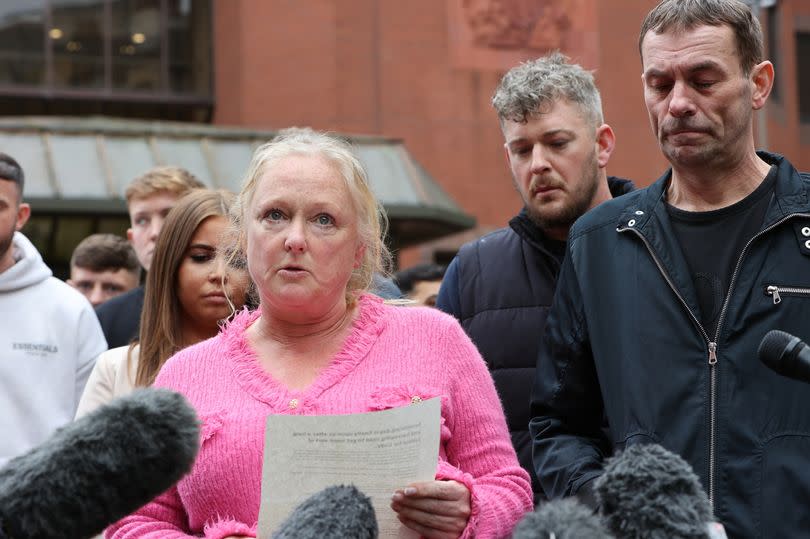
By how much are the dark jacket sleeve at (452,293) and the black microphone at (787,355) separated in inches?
90.6

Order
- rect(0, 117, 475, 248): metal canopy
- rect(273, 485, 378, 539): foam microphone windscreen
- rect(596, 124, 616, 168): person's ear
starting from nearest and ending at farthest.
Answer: rect(273, 485, 378, 539): foam microphone windscreen → rect(596, 124, 616, 168): person's ear → rect(0, 117, 475, 248): metal canopy

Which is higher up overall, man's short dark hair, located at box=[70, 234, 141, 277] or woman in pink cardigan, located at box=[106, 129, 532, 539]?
man's short dark hair, located at box=[70, 234, 141, 277]

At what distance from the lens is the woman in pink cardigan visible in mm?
3066

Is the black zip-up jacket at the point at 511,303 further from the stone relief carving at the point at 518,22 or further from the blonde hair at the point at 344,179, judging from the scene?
the stone relief carving at the point at 518,22

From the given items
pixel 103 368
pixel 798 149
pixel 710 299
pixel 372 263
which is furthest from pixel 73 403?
pixel 798 149

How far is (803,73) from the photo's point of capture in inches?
866

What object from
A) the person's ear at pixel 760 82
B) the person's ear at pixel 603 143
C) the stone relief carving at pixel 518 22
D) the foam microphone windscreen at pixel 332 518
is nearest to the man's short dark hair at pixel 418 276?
the person's ear at pixel 603 143

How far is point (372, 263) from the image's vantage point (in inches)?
142

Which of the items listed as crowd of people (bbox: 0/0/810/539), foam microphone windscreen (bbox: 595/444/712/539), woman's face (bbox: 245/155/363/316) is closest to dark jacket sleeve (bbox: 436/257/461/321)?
crowd of people (bbox: 0/0/810/539)

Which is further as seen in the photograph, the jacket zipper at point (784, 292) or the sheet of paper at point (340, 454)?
the jacket zipper at point (784, 292)

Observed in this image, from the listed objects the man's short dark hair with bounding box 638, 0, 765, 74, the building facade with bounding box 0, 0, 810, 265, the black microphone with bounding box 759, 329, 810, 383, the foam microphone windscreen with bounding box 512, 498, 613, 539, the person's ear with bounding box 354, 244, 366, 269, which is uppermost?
the building facade with bounding box 0, 0, 810, 265

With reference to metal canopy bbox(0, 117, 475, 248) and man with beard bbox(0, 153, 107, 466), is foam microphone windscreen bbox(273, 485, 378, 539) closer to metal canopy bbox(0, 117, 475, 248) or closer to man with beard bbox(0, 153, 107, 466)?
man with beard bbox(0, 153, 107, 466)

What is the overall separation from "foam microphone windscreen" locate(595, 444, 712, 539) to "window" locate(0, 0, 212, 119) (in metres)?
15.9

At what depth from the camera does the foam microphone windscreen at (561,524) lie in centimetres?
204
